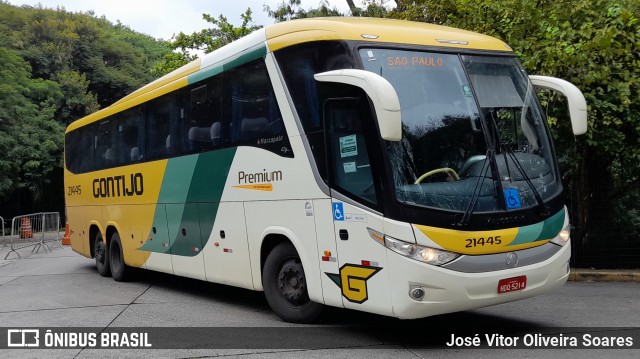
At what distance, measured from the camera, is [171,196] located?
10914mm

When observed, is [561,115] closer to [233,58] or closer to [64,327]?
[233,58]

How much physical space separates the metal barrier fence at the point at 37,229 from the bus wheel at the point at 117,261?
10090mm

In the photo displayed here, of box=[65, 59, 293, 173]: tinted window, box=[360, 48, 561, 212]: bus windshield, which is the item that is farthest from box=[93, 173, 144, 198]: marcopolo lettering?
box=[360, 48, 561, 212]: bus windshield

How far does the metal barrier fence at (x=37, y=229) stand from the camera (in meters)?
23.5

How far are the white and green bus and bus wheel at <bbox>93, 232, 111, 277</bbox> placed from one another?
17.5 ft

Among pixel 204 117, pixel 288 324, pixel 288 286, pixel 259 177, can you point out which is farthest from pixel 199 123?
pixel 288 324

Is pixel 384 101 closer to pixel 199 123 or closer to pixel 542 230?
pixel 542 230

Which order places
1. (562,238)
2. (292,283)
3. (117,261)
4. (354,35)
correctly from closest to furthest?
(354,35) → (562,238) → (292,283) → (117,261)

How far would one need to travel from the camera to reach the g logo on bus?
680 cm

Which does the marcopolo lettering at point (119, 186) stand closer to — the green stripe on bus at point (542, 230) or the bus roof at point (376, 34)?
the bus roof at point (376, 34)

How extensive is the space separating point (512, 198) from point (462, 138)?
0.76 metres

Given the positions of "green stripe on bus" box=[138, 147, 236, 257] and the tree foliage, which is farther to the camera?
the tree foliage

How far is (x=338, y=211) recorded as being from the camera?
714 cm

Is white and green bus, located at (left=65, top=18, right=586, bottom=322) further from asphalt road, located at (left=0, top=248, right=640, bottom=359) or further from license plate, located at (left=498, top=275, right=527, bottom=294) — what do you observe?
asphalt road, located at (left=0, top=248, right=640, bottom=359)
